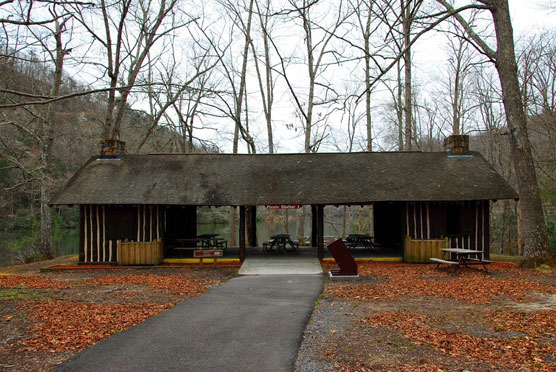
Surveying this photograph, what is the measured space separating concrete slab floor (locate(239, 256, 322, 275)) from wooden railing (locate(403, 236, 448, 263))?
3362mm

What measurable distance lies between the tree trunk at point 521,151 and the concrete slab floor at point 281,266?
21.3ft

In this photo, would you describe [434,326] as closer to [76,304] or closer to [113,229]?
[76,304]

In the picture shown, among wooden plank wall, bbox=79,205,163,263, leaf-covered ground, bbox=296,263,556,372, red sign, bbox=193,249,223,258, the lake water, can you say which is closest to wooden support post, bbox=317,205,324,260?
red sign, bbox=193,249,223,258

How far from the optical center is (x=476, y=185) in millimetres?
15320

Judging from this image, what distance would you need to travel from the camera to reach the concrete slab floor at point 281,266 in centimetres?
1334

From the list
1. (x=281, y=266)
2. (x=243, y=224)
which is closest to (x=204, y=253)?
(x=243, y=224)

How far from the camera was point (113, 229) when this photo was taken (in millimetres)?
15586

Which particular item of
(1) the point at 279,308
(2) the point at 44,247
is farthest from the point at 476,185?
(2) the point at 44,247

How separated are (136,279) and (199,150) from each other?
23.2 meters

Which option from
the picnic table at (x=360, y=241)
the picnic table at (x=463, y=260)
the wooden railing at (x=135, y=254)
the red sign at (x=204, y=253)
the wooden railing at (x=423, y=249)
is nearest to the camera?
the picnic table at (x=463, y=260)

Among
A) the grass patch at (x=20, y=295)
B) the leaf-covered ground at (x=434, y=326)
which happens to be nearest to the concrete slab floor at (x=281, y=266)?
the leaf-covered ground at (x=434, y=326)

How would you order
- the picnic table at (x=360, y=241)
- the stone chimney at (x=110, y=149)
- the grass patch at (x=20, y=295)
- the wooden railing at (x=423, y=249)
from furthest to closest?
the stone chimney at (x=110, y=149), the picnic table at (x=360, y=241), the wooden railing at (x=423, y=249), the grass patch at (x=20, y=295)

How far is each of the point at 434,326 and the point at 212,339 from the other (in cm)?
338

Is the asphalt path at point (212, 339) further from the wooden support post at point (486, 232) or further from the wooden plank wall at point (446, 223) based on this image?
the wooden support post at point (486, 232)
